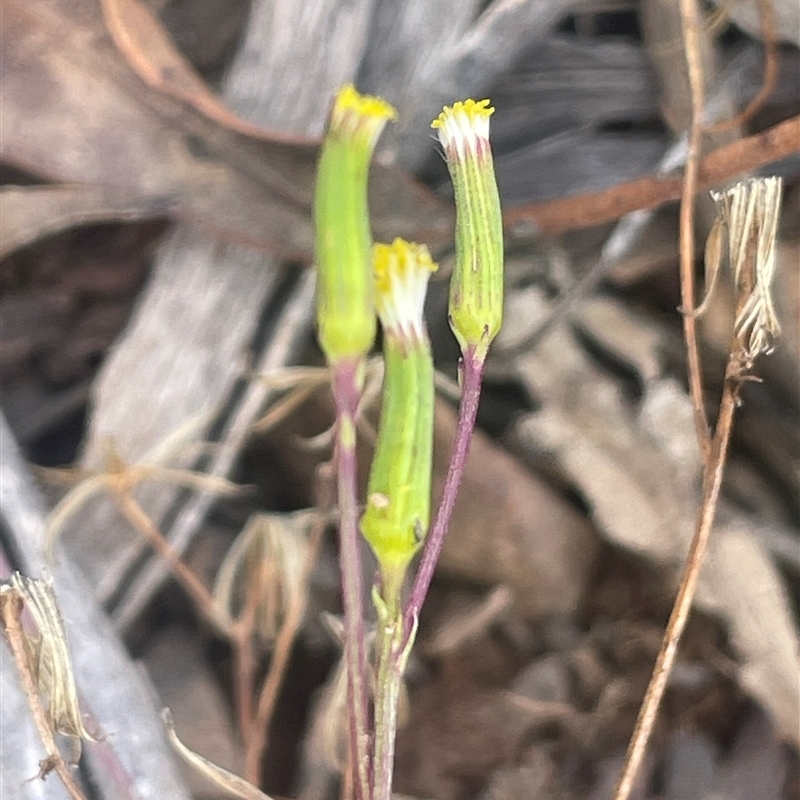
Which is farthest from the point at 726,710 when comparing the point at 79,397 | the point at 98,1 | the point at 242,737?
the point at 98,1

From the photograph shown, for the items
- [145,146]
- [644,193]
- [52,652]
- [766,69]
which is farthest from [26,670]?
[766,69]

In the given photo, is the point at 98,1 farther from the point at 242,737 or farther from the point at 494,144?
the point at 242,737

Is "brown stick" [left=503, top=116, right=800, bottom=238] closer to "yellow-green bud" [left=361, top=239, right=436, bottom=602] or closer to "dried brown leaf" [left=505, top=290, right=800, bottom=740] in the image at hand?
"dried brown leaf" [left=505, top=290, right=800, bottom=740]

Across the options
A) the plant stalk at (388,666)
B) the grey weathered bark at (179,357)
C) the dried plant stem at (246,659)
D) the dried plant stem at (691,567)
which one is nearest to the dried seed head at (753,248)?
the dried plant stem at (691,567)

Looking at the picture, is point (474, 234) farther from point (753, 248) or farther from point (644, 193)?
point (644, 193)

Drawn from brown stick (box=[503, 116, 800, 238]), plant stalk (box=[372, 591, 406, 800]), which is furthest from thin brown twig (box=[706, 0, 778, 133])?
plant stalk (box=[372, 591, 406, 800])

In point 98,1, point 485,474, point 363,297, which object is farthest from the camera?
point 485,474
